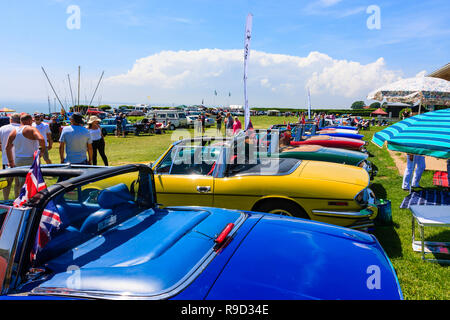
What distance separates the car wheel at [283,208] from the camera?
4250mm

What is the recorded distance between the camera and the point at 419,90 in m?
7.36

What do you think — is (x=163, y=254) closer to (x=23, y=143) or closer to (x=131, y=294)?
(x=131, y=294)

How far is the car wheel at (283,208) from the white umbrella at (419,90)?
5.14 meters

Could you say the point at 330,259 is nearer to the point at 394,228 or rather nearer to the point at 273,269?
the point at 273,269

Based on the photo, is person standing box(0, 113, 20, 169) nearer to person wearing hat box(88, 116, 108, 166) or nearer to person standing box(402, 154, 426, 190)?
person wearing hat box(88, 116, 108, 166)

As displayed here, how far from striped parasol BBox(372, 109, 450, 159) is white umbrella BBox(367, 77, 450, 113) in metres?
2.79

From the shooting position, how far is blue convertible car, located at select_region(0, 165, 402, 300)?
1.71m

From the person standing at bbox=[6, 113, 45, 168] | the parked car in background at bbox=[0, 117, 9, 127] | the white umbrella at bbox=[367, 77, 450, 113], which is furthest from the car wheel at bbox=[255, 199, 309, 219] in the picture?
the parked car in background at bbox=[0, 117, 9, 127]

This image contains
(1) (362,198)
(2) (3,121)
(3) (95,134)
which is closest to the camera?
(1) (362,198)

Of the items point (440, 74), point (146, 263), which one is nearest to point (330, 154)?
point (146, 263)

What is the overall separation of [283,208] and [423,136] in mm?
2218

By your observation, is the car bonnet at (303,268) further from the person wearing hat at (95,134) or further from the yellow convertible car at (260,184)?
the person wearing hat at (95,134)

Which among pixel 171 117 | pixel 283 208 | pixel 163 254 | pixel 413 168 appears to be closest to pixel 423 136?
pixel 283 208
